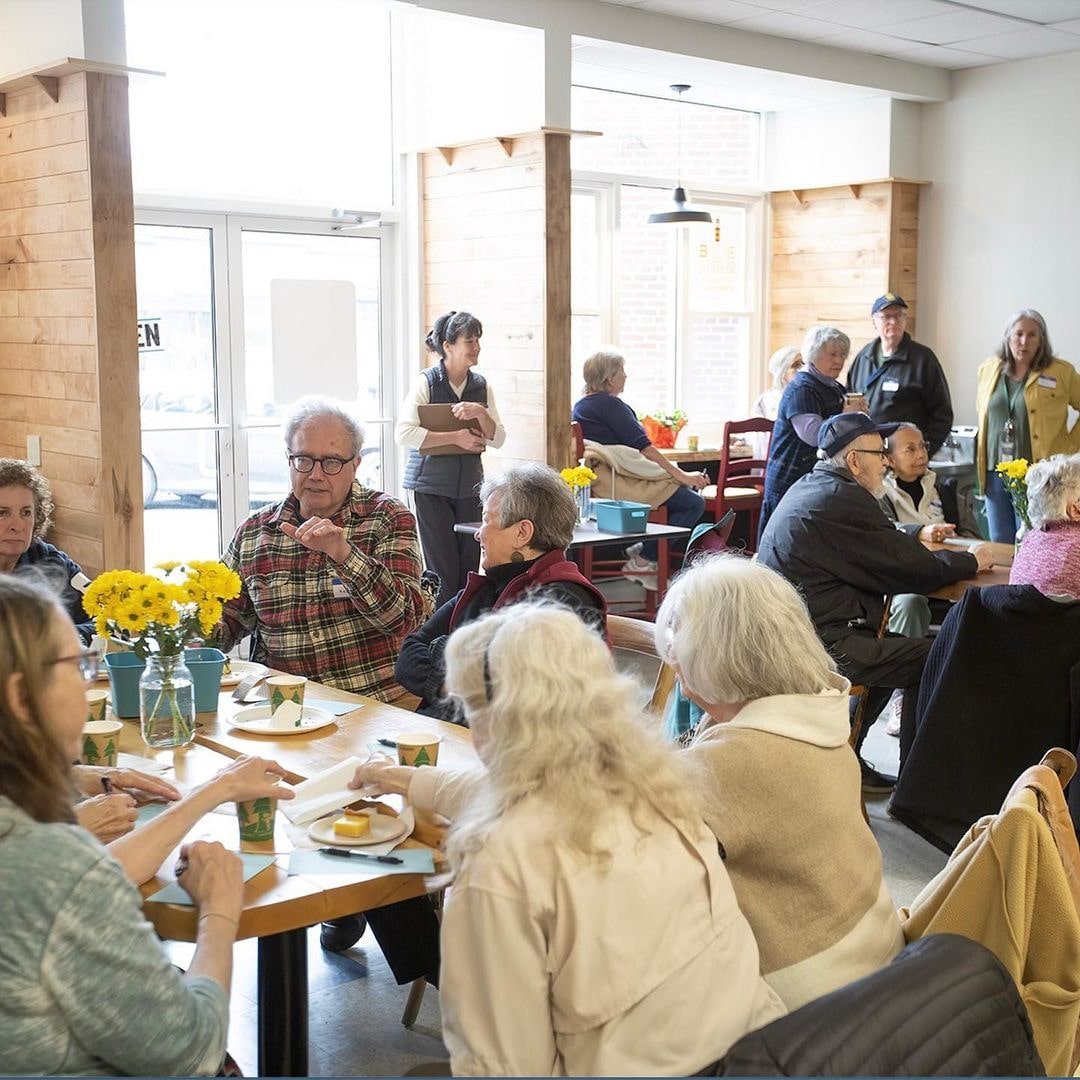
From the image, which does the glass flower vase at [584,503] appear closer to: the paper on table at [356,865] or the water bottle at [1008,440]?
the water bottle at [1008,440]

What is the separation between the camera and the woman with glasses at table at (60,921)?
4.38ft

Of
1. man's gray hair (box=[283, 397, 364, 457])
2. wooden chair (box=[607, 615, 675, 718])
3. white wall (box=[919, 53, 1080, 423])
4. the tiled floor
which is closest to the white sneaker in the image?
the tiled floor

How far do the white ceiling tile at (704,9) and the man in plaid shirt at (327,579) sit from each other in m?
4.17

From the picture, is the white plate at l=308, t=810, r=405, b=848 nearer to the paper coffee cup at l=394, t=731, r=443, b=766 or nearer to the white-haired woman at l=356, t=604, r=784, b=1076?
the paper coffee cup at l=394, t=731, r=443, b=766

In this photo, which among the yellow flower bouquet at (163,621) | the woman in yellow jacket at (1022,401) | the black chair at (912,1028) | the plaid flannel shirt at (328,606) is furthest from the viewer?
the woman in yellow jacket at (1022,401)

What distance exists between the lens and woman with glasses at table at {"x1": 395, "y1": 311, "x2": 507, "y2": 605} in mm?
5836

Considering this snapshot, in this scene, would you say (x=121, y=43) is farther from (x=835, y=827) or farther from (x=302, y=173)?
(x=835, y=827)

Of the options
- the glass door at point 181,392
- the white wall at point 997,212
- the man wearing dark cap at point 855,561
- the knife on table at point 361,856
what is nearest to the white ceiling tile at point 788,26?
the white wall at point 997,212

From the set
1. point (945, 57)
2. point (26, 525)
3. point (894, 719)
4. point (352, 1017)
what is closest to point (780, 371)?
point (945, 57)

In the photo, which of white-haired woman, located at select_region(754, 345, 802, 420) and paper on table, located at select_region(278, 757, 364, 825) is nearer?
paper on table, located at select_region(278, 757, 364, 825)

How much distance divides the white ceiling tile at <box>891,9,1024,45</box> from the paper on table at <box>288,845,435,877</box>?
6217 mm

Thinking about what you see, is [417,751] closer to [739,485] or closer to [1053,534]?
[1053,534]

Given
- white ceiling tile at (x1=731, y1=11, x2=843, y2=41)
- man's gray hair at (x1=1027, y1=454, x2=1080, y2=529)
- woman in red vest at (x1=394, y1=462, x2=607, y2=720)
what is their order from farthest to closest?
white ceiling tile at (x1=731, y1=11, x2=843, y2=41) < man's gray hair at (x1=1027, y1=454, x2=1080, y2=529) < woman in red vest at (x1=394, y1=462, x2=607, y2=720)

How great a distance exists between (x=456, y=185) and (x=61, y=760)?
5.70 m
